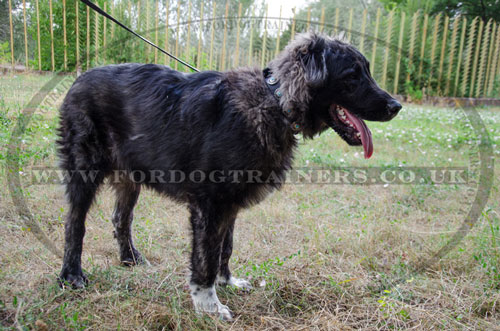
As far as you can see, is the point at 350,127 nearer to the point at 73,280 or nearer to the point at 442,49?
the point at 73,280

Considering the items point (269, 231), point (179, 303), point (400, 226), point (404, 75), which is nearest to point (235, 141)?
point (179, 303)

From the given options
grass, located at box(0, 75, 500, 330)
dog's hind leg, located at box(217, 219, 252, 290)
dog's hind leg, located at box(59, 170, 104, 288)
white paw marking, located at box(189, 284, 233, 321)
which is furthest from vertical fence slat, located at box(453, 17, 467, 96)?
dog's hind leg, located at box(59, 170, 104, 288)

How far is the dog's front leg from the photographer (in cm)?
220

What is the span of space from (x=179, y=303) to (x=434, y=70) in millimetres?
13233

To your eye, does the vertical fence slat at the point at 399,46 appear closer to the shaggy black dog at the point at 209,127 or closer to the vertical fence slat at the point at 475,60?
the vertical fence slat at the point at 475,60

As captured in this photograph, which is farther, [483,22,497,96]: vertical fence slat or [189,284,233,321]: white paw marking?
[483,22,497,96]: vertical fence slat

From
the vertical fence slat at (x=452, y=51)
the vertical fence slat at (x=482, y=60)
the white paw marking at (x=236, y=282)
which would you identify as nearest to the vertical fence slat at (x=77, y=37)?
the white paw marking at (x=236, y=282)

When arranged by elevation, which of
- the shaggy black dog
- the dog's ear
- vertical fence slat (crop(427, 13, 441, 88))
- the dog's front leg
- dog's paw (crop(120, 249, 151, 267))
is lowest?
dog's paw (crop(120, 249, 151, 267))

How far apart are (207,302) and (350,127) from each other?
4.80 feet

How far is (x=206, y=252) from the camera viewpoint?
2.22 metres

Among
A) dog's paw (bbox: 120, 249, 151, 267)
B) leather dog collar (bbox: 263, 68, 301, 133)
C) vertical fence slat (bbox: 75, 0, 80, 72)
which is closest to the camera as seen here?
leather dog collar (bbox: 263, 68, 301, 133)

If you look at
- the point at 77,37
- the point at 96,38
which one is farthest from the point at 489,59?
the point at 77,37

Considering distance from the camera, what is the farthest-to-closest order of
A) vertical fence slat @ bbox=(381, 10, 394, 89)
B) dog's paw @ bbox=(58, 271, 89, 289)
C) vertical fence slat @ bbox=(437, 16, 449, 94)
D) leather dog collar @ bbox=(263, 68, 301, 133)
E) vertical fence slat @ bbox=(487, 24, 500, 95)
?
vertical fence slat @ bbox=(487, 24, 500, 95), vertical fence slat @ bbox=(437, 16, 449, 94), vertical fence slat @ bbox=(381, 10, 394, 89), dog's paw @ bbox=(58, 271, 89, 289), leather dog collar @ bbox=(263, 68, 301, 133)

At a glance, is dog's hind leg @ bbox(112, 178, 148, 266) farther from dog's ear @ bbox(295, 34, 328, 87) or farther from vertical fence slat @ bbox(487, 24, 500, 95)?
vertical fence slat @ bbox(487, 24, 500, 95)
